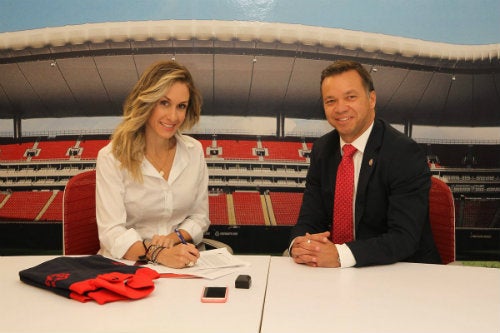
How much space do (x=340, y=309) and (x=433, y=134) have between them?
2601 millimetres

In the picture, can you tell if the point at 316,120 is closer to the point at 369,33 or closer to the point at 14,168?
the point at 369,33

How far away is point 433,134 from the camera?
11.7 feet

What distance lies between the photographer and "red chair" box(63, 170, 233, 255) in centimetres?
223

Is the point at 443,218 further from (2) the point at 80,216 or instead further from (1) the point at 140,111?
(2) the point at 80,216

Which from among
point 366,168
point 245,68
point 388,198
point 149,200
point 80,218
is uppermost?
point 245,68

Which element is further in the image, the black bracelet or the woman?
the woman

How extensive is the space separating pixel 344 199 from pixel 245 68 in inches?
68.3

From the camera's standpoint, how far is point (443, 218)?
214 centimetres

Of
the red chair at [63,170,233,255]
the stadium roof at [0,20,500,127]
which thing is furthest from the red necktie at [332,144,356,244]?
the stadium roof at [0,20,500,127]

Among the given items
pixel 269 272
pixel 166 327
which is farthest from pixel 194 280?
pixel 166 327

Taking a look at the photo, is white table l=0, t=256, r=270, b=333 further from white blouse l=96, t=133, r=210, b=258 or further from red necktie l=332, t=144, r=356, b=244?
red necktie l=332, t=144, r=356, b=244

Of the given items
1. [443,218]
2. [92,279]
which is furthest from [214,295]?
[443,218]

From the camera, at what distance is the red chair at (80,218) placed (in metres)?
2.23

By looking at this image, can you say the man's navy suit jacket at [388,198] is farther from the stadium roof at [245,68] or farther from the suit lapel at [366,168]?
the stadium roof at [245,68]
